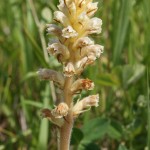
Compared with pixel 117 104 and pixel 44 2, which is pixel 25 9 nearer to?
pixel 44 2

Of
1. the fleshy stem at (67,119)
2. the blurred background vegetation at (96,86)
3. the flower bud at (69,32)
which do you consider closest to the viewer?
the flower bud at (69,32)

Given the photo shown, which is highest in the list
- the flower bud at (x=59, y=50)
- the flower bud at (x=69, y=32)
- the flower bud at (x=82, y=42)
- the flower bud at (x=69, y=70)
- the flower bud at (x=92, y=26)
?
the flower bud at (x=92, y=26)

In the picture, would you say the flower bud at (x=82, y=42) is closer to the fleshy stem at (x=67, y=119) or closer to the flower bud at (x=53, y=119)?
the fleshy stem at (x=67, y=119)

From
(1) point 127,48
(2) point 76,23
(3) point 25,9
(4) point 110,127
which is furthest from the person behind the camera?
(3) point 25,9

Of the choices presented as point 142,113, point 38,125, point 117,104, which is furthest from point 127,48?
point 38,125

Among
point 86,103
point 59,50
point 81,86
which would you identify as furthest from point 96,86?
point 59,50

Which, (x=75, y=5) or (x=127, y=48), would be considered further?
(x=127, y=48)

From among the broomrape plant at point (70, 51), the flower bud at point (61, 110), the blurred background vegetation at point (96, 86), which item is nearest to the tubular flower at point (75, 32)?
the broomrape plant at point (70, 51)

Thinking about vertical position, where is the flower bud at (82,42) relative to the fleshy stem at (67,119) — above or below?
above

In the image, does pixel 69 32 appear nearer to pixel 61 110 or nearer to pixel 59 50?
pixel 59 50
